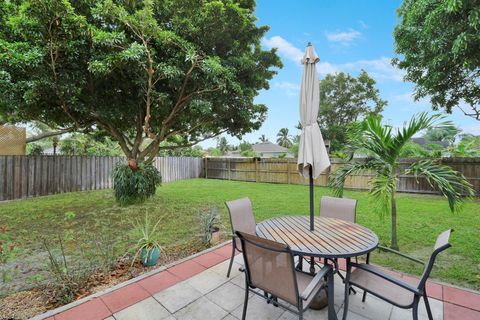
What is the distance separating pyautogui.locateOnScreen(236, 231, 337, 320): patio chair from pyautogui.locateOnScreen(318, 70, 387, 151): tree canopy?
21229mm

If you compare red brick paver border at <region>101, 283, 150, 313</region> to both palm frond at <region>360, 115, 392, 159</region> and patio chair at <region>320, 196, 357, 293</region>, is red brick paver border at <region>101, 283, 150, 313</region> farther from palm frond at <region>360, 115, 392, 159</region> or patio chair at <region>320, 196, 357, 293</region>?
palm frond at <region>360, 115, 392, 159</region>

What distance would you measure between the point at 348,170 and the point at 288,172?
28.9 feet

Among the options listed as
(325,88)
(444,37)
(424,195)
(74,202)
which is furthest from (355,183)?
(325,88)

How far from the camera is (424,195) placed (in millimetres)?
8641

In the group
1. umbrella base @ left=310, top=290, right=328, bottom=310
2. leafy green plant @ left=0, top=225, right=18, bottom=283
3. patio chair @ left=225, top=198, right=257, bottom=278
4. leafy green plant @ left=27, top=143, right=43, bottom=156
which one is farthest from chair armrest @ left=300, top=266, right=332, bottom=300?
leafy green plant @ left=27, top=143, right=43, bottom=156

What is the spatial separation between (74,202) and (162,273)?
6121mm

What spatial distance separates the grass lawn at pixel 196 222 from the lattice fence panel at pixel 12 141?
1.72 m

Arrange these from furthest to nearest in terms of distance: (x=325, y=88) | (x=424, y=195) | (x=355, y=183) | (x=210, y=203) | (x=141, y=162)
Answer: (x=325, y=88)
(x=355, y=183)
(x=424, y=195)
(x=210, y=203)
(x=141, y=162)

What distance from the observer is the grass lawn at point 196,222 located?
10.6ft

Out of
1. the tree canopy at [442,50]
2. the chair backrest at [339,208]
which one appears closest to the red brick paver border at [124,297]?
the chair backrest at [339,208]

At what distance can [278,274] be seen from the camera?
162 cm

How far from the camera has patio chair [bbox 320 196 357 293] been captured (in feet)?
9.19

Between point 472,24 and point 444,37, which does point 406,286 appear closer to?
point 472,24

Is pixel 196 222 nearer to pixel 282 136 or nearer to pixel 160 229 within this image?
pixel 160 229
